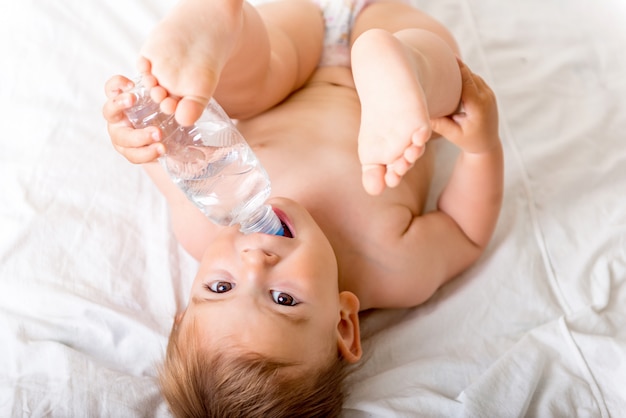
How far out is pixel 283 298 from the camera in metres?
0.91

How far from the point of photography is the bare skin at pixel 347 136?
772 mm

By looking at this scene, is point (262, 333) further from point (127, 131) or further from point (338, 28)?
point (338, 28)

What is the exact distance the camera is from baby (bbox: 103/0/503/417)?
785 mm

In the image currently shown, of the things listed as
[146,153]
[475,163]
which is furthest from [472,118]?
[146,153]

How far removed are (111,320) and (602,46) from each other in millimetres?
1128

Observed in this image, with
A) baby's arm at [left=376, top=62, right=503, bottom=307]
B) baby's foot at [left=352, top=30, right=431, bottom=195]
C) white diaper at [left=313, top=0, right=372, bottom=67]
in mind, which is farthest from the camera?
white diaper at [left=313, top=0, right=372, bottom=67]

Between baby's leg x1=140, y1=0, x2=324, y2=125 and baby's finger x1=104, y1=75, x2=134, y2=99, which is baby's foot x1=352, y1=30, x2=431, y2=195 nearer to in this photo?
baby's leg x1=140, y1=0, x2=324, y2=125

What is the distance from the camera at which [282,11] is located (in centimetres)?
128

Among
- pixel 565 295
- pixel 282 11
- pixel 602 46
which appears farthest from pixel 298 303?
pixel 602 46

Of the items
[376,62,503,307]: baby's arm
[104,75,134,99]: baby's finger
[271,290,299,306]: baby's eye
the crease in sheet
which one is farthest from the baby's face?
the crease in sheet

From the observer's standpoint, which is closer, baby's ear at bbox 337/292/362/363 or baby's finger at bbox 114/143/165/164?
baby's finger at bbox 114/143/165/164

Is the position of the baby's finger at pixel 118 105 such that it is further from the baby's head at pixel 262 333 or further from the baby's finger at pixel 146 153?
the baby's head at pixel 262 333

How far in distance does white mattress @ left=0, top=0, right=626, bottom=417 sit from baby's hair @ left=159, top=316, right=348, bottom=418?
11 cm

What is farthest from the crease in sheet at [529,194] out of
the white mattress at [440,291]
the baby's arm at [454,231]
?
the baby's arm at [454,231]
